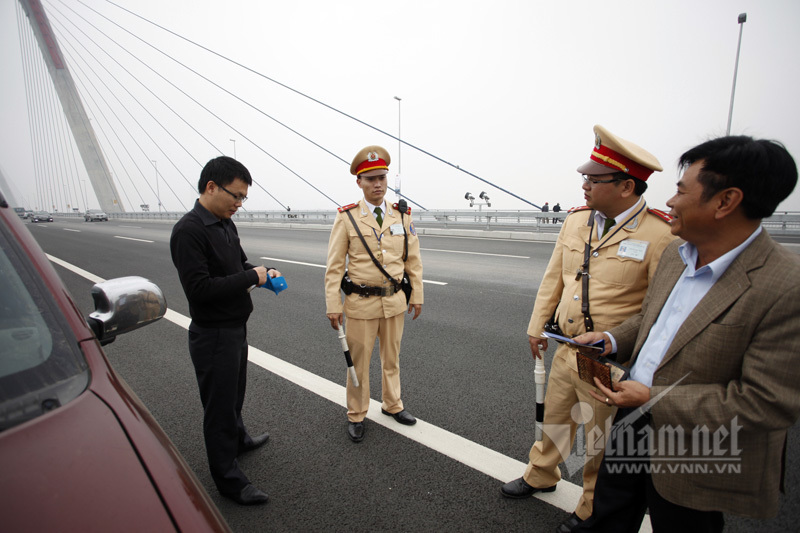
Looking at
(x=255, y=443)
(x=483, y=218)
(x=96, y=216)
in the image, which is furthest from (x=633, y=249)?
(x=96, y=216)

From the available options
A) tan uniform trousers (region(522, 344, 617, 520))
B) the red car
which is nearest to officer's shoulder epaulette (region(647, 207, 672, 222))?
tan uniform trousers (region(522, 344, 617, 520))

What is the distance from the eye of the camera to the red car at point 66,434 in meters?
0.79

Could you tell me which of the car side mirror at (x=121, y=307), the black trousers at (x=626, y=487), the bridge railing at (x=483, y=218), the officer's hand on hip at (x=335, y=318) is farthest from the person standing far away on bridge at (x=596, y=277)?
the bridge railing at (x=483, y=218)

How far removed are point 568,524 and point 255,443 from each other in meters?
1.92

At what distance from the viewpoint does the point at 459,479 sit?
2.29 m

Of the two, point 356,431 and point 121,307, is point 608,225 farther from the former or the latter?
point 121,307

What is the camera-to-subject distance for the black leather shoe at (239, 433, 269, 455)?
2.59m

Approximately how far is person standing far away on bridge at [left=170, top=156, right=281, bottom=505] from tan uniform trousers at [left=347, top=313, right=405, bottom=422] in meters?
0.82

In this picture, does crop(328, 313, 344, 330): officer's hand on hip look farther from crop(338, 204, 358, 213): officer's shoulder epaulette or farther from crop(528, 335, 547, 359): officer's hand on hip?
crop(528, 335, 547, 359): officer's hand on hip

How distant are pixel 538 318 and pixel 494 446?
36.5 inches

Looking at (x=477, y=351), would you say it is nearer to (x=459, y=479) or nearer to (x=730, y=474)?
(x=459, y=479)

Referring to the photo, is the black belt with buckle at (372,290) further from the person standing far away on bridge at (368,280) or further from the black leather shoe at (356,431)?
the black leather shoe at (356,431)

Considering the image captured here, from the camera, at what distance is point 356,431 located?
107 inches

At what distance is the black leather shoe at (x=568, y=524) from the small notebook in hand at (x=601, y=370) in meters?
0.87
